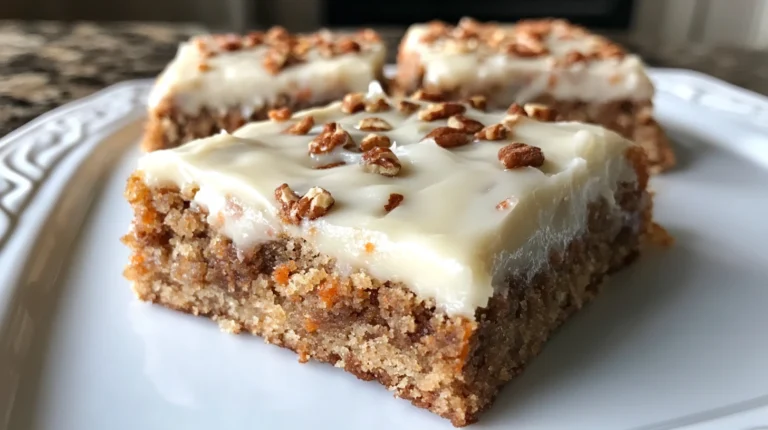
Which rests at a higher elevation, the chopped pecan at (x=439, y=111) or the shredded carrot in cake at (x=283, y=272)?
the chopped pecan at (x=439, y=111)

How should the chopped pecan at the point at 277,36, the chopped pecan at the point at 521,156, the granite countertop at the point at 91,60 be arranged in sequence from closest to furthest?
1. the chopped pecan at the point at 521,156
2. the chopped pecan at the point at 277,36
3. the granite countertop at the point at 91,60

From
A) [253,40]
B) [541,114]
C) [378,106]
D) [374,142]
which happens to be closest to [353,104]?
[378,106]

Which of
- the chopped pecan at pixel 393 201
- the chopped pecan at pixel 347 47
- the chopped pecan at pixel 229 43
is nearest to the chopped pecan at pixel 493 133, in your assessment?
the chopped pecan at pixel 393 201

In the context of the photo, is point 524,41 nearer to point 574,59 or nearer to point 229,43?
point 574,59

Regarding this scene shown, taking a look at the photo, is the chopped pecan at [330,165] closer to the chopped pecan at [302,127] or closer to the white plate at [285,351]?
the chopped pecan at [302,127]

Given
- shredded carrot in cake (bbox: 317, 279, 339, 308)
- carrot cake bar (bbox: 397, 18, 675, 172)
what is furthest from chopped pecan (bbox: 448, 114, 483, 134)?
carrot cake bar (bbox: 397, 18, 675, 172)

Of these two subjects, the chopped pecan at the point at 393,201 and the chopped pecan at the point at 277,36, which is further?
the chopped pecan at the point at 277,36
